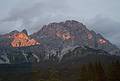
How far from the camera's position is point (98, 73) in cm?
10469

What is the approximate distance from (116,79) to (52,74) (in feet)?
116

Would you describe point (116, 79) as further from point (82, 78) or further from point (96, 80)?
point (82, 78)

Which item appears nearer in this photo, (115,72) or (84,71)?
(115,72)

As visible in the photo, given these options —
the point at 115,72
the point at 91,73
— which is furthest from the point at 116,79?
the point at 91,73

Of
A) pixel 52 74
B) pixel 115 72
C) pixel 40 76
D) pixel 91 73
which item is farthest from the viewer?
pixel 91 73

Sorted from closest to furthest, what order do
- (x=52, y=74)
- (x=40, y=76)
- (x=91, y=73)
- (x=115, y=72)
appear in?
(x=52, y=74), (x=40, y=76), (x=115, y=72), (x=91, y=73)

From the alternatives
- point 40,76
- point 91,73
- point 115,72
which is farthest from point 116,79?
point 40,76

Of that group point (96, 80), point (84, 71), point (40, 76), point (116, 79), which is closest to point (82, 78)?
point (84, 71)

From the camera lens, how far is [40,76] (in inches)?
3211

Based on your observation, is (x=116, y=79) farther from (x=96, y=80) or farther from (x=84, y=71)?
(x=84, y=71)

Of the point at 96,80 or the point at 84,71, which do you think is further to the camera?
the point at 84,71

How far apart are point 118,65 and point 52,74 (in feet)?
Answer: 118

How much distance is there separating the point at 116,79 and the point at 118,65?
5135 millimetres

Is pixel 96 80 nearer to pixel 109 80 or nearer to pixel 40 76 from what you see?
pixel 109 80
